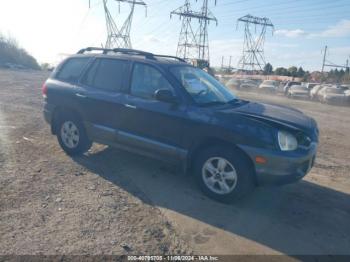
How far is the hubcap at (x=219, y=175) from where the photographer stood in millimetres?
4453

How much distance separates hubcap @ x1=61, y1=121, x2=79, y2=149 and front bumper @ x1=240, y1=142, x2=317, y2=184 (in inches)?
124

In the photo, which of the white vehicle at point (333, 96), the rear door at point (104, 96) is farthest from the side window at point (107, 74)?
the white vehicle at point (333, 96)

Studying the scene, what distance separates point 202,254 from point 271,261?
68 cm

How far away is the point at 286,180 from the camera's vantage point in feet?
13.9

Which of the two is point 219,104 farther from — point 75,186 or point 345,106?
point 345,106

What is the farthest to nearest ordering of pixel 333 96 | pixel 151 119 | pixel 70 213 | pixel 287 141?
pixel 333 96, pixel 151 119, pixel 287 141, pixel 70 213

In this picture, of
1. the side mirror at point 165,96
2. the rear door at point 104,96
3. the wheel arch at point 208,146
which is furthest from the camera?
the rear door at point 104,96

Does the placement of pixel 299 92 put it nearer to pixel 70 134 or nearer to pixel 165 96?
pixel 70 134

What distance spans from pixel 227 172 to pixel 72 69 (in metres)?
3.50

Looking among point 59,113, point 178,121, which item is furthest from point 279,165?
point 59,113

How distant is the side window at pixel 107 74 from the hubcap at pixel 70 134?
84 centimetres

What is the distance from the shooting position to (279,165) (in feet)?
13.6

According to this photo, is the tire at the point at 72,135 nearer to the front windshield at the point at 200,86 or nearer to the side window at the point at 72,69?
the side window at the point at 72,69

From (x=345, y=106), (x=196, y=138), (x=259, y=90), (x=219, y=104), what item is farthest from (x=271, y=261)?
(x=259, y=90)
